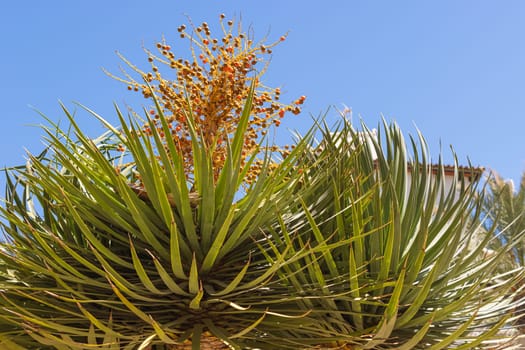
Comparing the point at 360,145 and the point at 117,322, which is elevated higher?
the point at 360,145

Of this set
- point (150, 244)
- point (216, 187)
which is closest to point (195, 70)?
point (216, 187)

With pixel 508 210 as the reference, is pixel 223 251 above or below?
below

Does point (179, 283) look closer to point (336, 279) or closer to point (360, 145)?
point (336, 279)

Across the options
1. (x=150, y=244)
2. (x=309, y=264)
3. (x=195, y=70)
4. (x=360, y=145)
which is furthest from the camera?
(x=360, y=145)

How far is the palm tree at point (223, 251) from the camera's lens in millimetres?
2891

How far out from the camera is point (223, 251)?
304cm

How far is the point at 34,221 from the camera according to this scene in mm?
3395

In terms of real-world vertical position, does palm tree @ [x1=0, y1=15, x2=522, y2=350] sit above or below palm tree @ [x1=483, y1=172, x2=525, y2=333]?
below

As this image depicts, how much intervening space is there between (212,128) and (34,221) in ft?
3.14

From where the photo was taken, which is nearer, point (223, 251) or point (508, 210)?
point (223, 251)

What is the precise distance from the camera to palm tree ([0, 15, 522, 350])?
9.48 feet

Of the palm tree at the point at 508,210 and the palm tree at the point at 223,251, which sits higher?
the palm tree at the point at 508,210

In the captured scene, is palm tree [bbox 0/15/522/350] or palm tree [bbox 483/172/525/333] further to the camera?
palm tree [bbox 483/172/525/333]

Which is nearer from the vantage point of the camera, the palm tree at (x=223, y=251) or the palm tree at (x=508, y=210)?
the palm tree at (x=223, y=251)
